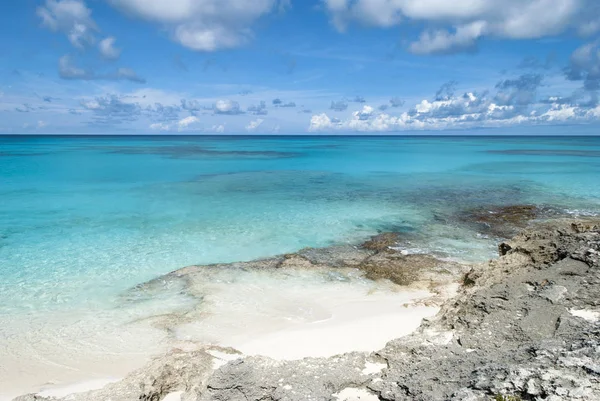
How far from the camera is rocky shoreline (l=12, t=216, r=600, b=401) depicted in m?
4.06

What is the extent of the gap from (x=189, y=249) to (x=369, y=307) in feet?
20.7

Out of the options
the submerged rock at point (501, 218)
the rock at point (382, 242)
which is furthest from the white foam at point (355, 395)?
the submerged rock at point (501, 218)

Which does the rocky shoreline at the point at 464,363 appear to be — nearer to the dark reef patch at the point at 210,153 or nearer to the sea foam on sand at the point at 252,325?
the sea foam on sand at the point at 252,325

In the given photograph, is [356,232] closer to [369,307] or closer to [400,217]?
[400,217]

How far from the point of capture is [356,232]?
1430cm

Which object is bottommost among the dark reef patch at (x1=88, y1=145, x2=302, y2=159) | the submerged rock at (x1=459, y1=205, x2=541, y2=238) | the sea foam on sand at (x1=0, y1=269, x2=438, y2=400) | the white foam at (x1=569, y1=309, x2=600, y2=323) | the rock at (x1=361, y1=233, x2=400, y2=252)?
the dark reef patch at (x1=88, y1=145, x2=302, y2=159)

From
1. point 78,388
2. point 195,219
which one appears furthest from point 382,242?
point 78,388

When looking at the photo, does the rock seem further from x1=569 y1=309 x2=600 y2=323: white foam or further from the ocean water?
x1=569 y1=309 x2=600 y2=323: white foam

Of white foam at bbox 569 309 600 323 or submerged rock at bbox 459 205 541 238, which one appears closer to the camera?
white foam at bbox 569 309 600 323

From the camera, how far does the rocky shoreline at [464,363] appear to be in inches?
160

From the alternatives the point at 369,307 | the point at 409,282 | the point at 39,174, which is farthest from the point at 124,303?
the point at 39,174

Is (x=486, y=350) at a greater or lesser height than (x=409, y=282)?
greater

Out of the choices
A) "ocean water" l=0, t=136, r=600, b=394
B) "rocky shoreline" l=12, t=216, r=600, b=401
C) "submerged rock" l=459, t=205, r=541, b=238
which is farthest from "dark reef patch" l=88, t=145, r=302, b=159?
"rocky shoreline" l=12, t=216, r=600, b=401

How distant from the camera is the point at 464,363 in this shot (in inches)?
185
